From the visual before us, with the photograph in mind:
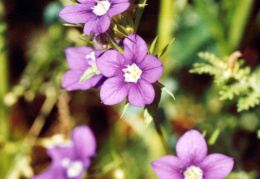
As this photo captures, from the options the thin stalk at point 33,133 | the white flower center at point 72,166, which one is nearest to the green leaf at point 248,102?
the white flower center at point 72,166

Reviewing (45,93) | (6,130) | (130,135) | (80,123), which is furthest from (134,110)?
(6,130)

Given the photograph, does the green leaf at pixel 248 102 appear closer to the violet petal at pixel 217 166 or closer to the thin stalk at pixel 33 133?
the violet petal at pixel 217 166

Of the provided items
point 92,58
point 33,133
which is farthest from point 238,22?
point 33,133

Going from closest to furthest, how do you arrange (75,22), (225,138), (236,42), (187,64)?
(75,22) < (225,138) < (236,42) < (187,64)

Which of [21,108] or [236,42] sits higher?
[236,42]

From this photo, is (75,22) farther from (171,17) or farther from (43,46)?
(43,46)
